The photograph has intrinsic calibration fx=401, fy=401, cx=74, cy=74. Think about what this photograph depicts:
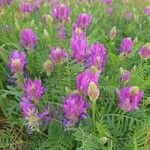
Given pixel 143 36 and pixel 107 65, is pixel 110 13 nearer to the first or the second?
pixel 143 36

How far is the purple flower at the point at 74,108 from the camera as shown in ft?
5.45

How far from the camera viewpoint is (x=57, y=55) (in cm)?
196

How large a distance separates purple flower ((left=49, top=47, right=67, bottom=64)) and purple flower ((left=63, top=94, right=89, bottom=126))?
0.32 m

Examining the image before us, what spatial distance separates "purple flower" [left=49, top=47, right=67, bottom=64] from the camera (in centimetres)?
195

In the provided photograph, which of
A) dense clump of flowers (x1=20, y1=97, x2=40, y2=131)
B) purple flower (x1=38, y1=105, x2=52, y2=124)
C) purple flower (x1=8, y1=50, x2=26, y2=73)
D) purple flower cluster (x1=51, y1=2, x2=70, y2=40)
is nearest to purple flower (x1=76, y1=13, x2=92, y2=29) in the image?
purple flower cluster (x1=51, y1=2, x2=70, y2=40)

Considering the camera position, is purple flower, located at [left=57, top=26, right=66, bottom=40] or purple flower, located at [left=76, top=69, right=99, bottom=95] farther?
purple flower, located at [left=57, top=26, right=66, bottom=40]

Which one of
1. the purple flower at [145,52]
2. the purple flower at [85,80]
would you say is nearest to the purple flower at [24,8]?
the purple flower at [145,52]

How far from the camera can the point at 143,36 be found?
324 cm

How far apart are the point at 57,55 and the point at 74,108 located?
0.39m

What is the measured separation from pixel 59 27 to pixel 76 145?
1.00 metres

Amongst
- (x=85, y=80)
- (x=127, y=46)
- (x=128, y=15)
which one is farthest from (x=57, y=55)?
(x=128, y=15)

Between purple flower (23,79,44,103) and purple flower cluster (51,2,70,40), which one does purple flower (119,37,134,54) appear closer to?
purple flower cluster (51,2,70,40)

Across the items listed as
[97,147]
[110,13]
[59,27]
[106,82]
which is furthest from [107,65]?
[110,13]

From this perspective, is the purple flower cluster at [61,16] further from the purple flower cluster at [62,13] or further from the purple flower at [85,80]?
the purple flower at [85,80]
